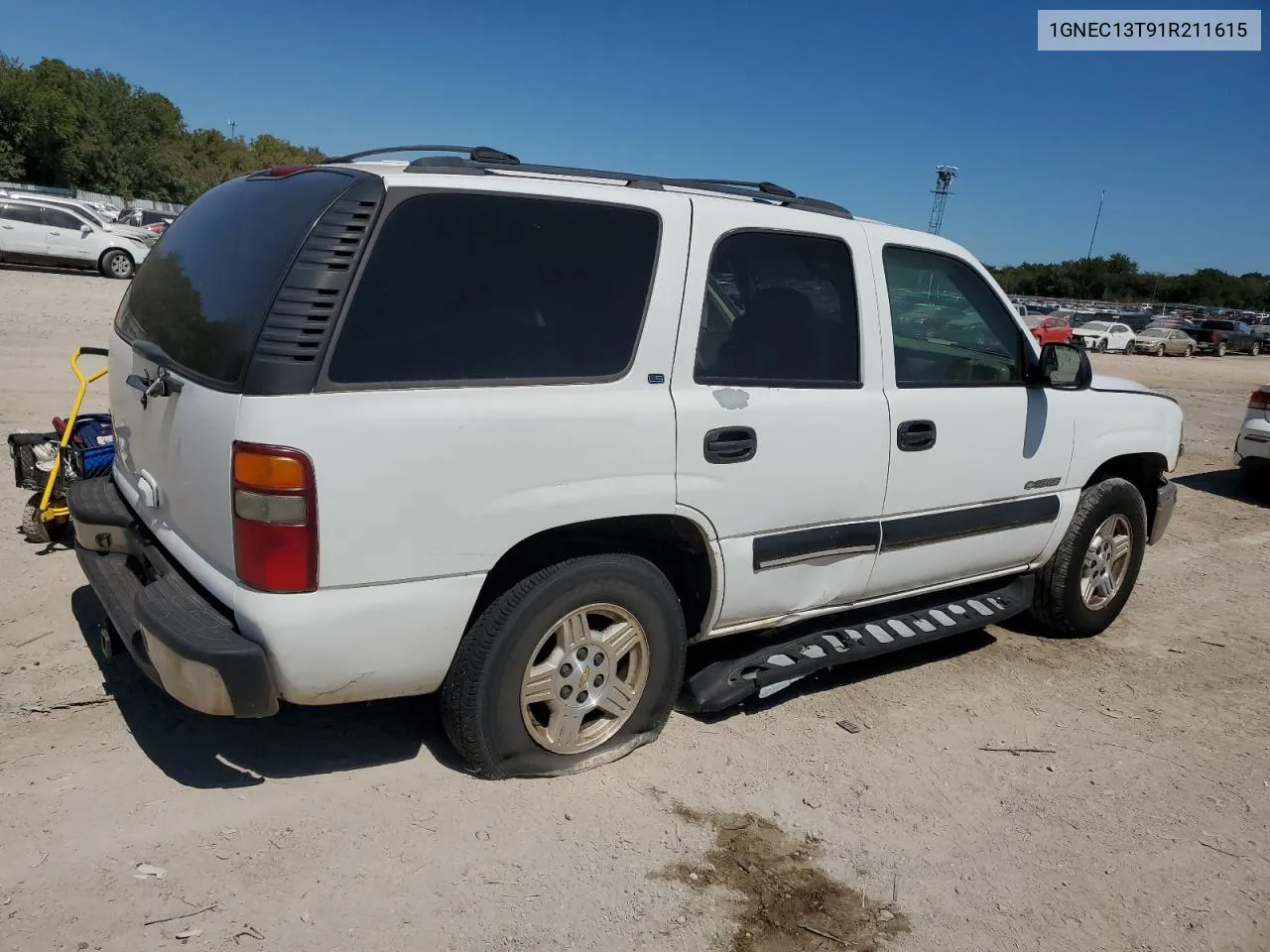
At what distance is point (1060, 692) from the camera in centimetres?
464

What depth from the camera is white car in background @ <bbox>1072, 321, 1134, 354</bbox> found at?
36.5 meters

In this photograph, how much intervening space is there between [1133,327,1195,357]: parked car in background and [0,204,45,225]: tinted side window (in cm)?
3678

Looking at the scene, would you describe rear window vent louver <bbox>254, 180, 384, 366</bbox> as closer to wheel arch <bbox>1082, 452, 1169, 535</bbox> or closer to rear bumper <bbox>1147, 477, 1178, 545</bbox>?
wheel arch <bbox>1082, 452, 1169, 535</bbox>

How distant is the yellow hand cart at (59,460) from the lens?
455 centimetres

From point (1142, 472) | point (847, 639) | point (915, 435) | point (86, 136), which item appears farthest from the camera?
point (86, 136)

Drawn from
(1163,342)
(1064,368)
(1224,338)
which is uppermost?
(1224,338)

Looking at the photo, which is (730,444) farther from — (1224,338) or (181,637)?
(1224,338)

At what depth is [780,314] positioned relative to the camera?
368 cm

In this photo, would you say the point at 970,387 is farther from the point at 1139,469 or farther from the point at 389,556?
the point at 389,556

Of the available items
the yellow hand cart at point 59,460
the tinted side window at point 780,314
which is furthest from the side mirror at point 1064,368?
the yellow hand cart at point 59,460

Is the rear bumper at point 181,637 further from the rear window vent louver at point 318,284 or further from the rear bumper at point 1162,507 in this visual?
the rear bumper at point 1162,507

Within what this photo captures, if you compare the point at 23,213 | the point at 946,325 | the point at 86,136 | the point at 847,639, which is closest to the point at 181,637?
the point at 847,639

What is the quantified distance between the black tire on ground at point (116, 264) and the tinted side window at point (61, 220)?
804 mm

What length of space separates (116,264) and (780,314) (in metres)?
22.1
